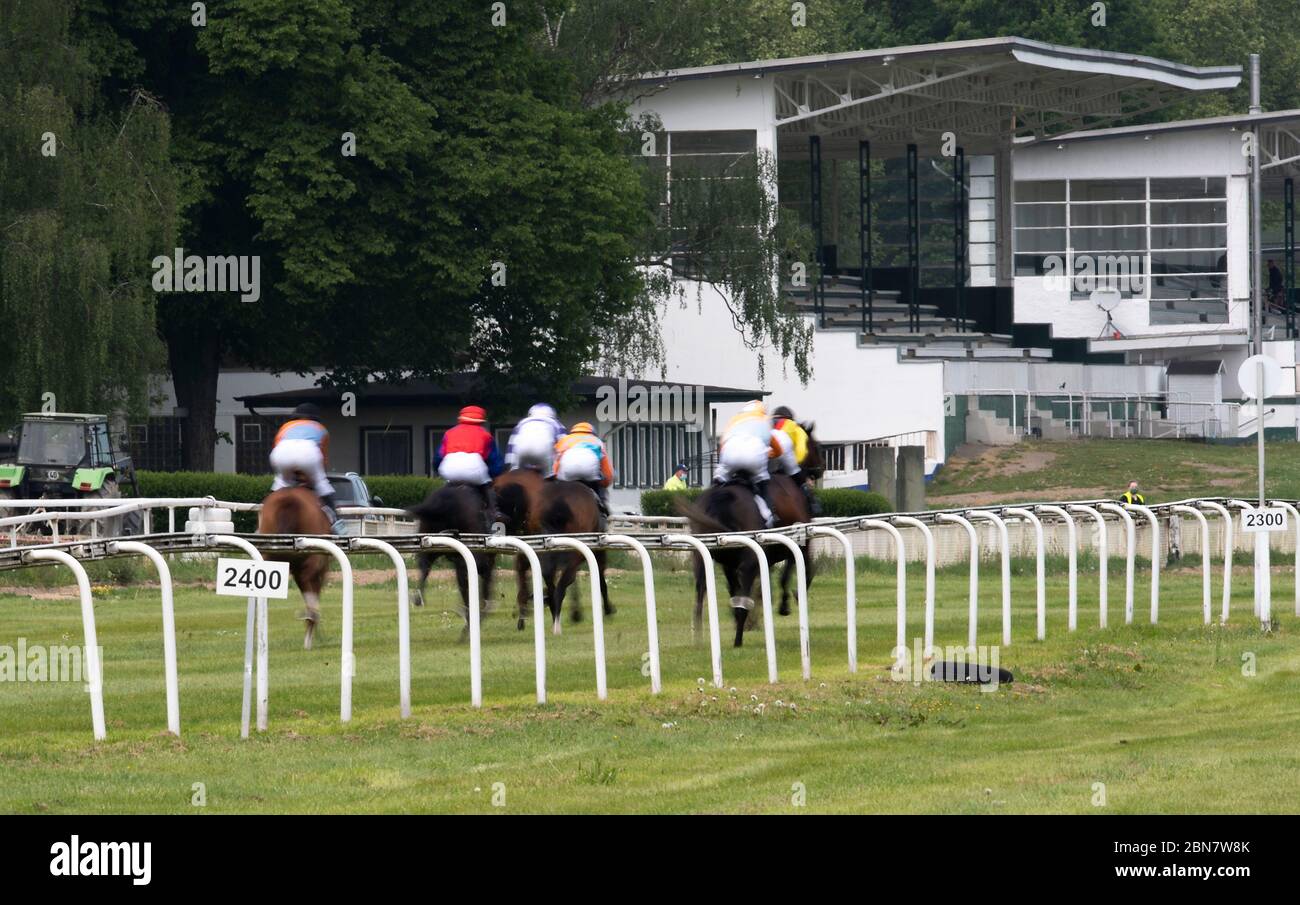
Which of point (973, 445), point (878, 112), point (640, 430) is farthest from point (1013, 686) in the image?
point (878, 112)

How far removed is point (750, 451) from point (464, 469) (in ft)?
8.18

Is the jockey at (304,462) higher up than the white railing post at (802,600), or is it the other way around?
the jockey at (304,462)

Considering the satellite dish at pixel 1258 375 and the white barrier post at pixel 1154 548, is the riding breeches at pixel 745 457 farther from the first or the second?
the satellite dish at pixel 1258 375

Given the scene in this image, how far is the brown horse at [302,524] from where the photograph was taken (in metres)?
16.2

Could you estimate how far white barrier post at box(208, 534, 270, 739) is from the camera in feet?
37.7

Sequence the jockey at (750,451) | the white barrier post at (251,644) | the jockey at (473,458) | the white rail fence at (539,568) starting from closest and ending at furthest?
the white rail fence at (539,568) → the white barrier post at (251,644) → the jockey at (750,451) → the jockey at (473,458)

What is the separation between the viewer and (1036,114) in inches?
2215

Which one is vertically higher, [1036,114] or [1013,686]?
[1036,114]

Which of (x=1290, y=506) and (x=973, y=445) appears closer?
(x=1290, y=506)

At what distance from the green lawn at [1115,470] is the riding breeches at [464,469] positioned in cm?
2366

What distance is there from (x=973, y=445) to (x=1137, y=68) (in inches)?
385

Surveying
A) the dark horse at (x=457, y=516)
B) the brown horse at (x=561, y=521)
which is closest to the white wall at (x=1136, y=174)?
the brown horse at (x=561, y=521)

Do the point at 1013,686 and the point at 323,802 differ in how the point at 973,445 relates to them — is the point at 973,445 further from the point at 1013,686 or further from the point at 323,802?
the point at 323,802

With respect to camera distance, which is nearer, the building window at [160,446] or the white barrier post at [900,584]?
the white barrier post at [900,584]
